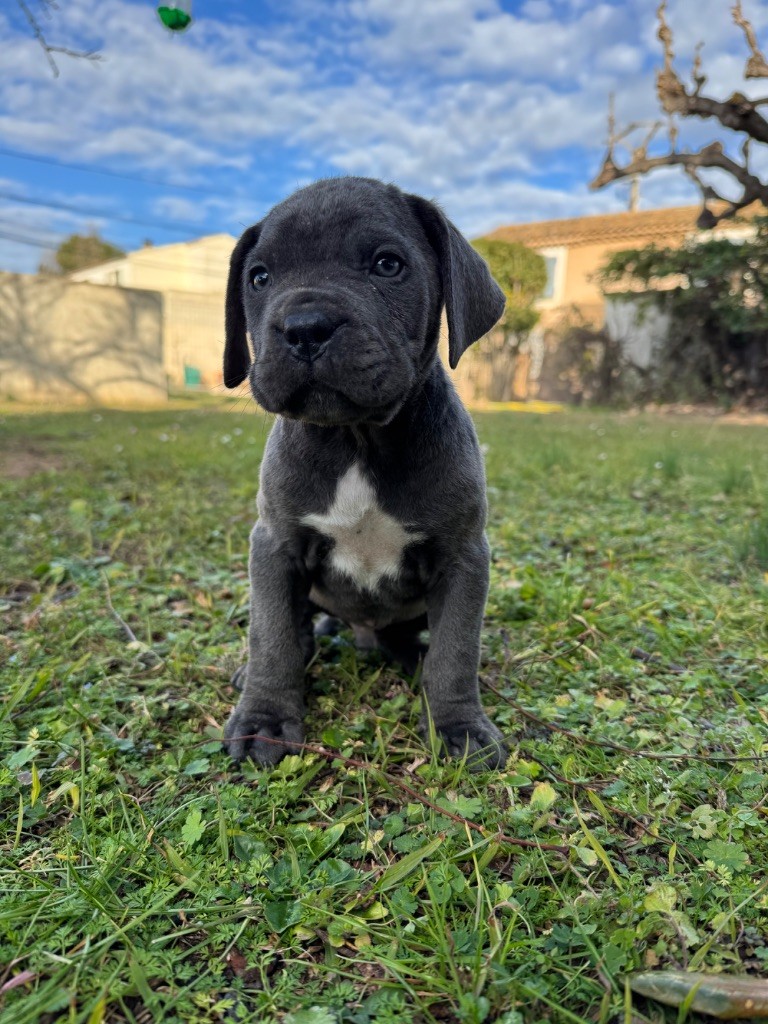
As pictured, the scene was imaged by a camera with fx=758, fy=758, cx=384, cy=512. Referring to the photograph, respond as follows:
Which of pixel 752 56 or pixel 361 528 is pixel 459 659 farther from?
pixel 752 56

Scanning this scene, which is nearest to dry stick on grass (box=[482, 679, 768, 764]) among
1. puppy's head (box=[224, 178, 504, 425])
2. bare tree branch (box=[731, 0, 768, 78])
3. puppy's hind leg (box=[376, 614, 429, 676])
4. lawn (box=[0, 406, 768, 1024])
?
lawn (box=[0, 406, 768, 1024])

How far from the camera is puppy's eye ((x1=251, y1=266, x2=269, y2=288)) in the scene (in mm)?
2715

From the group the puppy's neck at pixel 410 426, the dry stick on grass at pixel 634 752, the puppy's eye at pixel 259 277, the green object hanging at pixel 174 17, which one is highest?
the green object hanging at pixel 174 17

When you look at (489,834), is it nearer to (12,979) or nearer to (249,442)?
(12,979)

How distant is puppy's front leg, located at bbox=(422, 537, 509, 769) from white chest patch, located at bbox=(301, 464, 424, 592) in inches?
8.4

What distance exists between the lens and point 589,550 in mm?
5180

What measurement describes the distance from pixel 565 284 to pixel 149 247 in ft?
89.5

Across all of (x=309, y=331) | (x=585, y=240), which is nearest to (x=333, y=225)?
(x=309, y=331)

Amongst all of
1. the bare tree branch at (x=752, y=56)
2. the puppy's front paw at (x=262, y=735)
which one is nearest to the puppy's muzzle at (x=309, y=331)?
the puppy's front paw at (x=262, y=735)

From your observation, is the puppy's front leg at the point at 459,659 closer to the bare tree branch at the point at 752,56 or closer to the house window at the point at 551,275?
the bare tree branch at the point at 752,56

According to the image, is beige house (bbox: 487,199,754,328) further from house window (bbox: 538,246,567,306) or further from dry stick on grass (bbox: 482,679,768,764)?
Answer: dry stick on grass (bbox: 482,679,768,764)

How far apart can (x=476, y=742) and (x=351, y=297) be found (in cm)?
154

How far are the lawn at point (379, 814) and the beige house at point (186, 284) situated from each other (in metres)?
31.1

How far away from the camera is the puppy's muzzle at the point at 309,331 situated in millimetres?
2281
